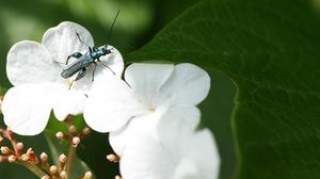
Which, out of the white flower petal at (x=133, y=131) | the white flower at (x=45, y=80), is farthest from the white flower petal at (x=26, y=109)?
the white flower petal at (x=133, y=131)

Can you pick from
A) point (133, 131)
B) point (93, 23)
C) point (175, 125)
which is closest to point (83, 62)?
point (133, 131)

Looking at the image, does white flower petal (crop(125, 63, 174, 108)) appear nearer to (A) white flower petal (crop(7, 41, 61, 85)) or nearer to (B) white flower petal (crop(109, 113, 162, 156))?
(B) white flower petal (crop(109, 113, 162, 156))

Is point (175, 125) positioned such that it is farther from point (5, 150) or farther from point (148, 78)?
point (5, 150)

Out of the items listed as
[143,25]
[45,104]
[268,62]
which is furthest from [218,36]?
[143,25]

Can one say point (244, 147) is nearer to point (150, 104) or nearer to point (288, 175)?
point (288, 175)

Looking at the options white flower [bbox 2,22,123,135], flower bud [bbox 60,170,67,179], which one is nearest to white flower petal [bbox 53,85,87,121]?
white flower [bbox 2,22,123,135]
